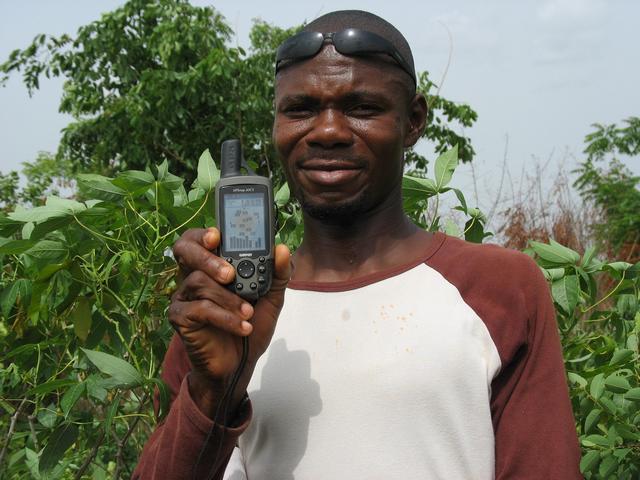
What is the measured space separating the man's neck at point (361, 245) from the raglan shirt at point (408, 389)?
0.28ft

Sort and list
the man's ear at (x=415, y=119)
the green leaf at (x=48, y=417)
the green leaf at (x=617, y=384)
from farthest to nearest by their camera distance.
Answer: the green leaf at (x=48, y=417)
the green leaf at (x=617, y=384)
the man's ear at (x=415, y=119)

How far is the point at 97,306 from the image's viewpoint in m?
1.79

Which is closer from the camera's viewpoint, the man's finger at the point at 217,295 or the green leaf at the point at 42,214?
the man's finger at the point at 217,295

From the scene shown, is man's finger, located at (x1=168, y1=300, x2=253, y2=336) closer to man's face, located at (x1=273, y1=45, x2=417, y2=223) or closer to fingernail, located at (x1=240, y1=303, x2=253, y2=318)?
fingernail, located at (x1=240, y1=303, x2=253, y2=318)

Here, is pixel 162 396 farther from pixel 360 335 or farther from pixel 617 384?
pixel 617 384

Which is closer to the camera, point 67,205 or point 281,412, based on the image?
point 281,412

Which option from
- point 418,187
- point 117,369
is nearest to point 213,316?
point 117,369

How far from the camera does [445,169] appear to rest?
195 centimetres

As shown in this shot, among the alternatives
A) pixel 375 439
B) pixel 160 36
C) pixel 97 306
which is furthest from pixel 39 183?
pixel 375 439

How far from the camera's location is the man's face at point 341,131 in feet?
4.88

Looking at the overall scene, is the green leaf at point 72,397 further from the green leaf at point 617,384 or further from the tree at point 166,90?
the tree at point 166,90

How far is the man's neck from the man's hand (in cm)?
33

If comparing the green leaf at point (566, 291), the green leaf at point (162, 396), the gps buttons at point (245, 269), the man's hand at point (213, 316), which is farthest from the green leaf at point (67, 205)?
the green leaf at point (566, 291)

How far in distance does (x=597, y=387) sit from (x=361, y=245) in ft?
1.97
